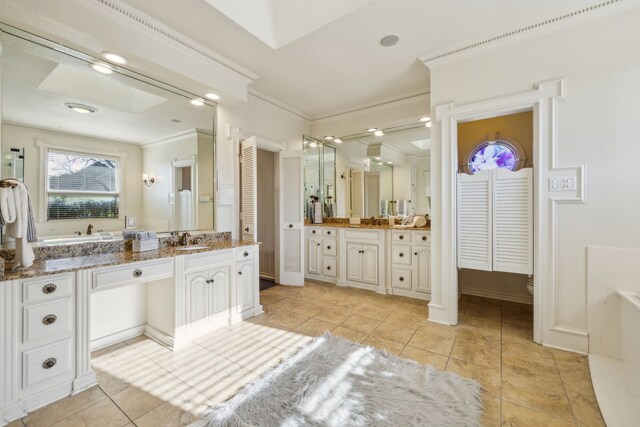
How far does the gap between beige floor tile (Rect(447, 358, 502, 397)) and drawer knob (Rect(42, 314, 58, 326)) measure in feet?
8.69

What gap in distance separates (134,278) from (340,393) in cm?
169

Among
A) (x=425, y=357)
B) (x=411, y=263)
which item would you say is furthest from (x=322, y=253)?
(x=425, y=357)

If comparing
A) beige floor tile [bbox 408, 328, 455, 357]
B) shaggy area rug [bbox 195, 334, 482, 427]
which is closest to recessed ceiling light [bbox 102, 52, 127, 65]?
shaggy area rug [bbox 195, 334, 482, 427]

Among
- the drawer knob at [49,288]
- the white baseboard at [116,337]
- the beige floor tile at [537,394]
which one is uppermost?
the drawer knob at [49,288]

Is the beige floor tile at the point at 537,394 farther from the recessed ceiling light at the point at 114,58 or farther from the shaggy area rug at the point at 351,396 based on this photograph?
the recessed ceiling light at the point at 114,58

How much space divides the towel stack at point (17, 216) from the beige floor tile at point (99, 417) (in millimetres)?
986

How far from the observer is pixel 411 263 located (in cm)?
353

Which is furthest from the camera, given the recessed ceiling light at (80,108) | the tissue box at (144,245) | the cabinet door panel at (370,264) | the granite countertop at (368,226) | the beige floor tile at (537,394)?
the cabinet door panel at (370,264)

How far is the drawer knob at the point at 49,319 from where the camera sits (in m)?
1.63

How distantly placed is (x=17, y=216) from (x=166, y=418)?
1563 mm

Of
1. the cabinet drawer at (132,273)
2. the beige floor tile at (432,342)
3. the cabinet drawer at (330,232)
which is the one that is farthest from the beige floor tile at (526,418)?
the cabinet drawer at (330,232)

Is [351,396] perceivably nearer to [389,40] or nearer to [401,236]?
[401,236]

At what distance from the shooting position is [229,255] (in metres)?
2.73

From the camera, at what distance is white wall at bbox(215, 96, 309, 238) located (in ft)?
10.6
